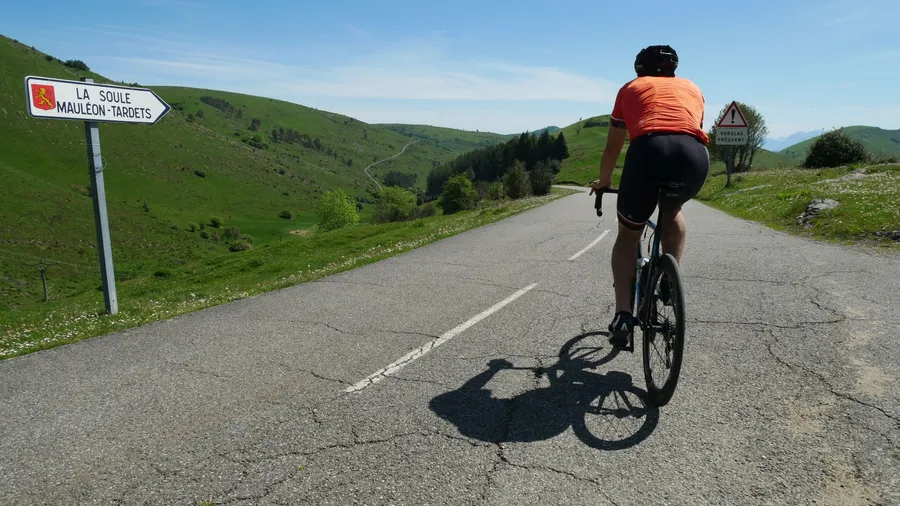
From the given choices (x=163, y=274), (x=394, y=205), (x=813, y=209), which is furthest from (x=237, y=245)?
(x=813, y=209)

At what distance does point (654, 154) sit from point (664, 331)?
1.22m

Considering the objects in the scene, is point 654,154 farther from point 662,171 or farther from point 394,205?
point 394,205

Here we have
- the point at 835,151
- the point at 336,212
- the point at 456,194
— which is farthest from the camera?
the point at 336,212

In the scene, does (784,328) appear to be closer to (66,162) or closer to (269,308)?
(269,308)

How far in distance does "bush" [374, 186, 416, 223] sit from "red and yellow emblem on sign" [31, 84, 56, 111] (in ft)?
Answer: 299

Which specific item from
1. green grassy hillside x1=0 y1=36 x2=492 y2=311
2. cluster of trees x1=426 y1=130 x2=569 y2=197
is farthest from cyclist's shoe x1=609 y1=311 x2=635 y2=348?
cluster of trees x1=426 y1=130 x2=569 y2=197

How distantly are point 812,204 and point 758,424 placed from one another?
14.1m

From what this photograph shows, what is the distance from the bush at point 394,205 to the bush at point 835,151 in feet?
A: 220

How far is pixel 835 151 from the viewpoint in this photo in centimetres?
4553

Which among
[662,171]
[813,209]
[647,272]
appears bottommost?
[813,209]

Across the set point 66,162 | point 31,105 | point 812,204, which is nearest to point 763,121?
point 812,204

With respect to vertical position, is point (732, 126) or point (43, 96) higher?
point (732, 126)

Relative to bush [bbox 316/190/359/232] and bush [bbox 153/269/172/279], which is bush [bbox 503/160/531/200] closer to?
bush [bbox 153/269/172/279]

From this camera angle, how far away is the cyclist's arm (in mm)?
4019
